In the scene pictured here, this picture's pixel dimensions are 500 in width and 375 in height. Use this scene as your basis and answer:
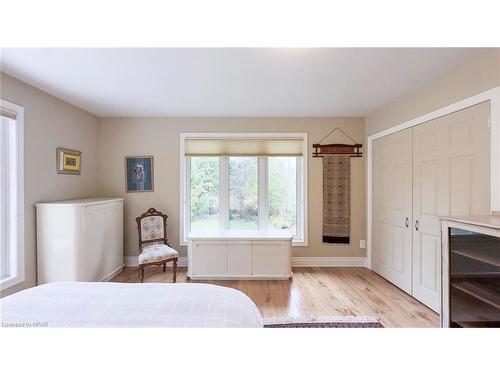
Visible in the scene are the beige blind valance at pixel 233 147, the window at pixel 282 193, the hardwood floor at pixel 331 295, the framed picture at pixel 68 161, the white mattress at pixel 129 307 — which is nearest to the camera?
the white mattress at pixel 129 307

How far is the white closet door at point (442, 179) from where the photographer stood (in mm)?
2006

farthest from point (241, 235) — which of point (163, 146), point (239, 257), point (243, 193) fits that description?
point (163, 146)

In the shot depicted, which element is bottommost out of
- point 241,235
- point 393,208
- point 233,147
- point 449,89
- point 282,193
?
point 241,235

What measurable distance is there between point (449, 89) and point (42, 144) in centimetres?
416

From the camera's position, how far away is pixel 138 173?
3.97m

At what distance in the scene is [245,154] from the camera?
3.96 m

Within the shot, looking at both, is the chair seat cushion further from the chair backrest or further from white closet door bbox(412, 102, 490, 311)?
white closet door bbox(412, 102, 490, 311)

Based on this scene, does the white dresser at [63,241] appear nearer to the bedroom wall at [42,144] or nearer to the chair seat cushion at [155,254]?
the bedroom wall at [42,144]

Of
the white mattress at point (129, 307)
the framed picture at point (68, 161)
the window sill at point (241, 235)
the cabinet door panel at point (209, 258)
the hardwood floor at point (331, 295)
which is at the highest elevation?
the framed picture at point (68, 161)

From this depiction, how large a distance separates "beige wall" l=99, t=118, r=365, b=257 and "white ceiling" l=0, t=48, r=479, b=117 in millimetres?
460

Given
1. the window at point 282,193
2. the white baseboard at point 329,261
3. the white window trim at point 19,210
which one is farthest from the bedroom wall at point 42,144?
the white baseboard at point 329,261

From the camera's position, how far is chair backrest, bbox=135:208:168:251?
142 inches

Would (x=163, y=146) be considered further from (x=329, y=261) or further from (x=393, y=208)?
(x=393, y=208)

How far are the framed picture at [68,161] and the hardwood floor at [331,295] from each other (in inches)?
60.4
